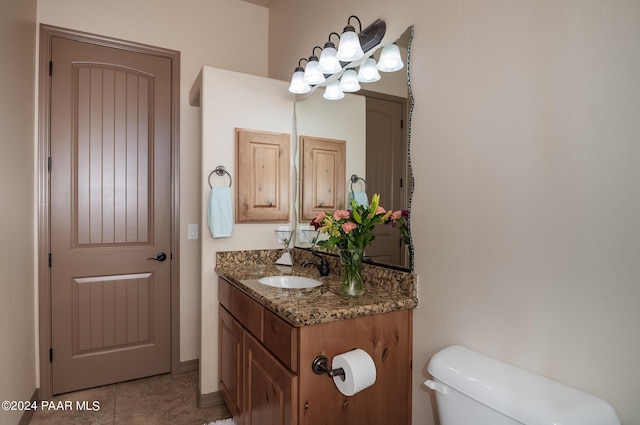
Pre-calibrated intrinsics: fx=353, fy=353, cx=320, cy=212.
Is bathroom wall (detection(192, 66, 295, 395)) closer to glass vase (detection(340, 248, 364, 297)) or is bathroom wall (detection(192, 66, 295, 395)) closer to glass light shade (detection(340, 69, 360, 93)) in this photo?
glass light shade (detection(340, 69, 360, 93))

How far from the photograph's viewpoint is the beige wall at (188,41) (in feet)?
8.41

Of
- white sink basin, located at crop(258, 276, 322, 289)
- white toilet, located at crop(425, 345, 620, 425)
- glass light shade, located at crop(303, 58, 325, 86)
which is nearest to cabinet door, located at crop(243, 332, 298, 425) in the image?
white sink basin, located at crop(258, 276, 322, 289)

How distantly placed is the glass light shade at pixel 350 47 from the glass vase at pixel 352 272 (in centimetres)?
93

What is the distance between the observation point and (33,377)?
2.30 m

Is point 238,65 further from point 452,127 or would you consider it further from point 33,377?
point 33,377

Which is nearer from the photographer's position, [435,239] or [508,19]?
[508,19]

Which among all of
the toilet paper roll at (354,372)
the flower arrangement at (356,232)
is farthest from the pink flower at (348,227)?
the toilet paper roll at (354,372)

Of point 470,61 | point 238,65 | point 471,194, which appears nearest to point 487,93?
point 470,61

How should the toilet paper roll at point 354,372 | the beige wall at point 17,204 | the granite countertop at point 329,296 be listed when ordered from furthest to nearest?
the beige wall at point 17,204
the granite countertop at point 329,296
the toilet paper roll at point 354,372

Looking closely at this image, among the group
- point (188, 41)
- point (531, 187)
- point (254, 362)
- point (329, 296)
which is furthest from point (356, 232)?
point (188, 41)

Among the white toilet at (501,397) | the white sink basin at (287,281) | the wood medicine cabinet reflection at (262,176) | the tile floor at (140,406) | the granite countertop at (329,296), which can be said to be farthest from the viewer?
the wood medicine cabinet reflection at (262,176)

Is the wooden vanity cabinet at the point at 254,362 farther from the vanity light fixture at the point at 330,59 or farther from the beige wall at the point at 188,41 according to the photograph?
the vanity light fixture at the point at 330,59

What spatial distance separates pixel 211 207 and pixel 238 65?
1.46 meters

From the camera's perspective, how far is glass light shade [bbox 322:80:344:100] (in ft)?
6.59
